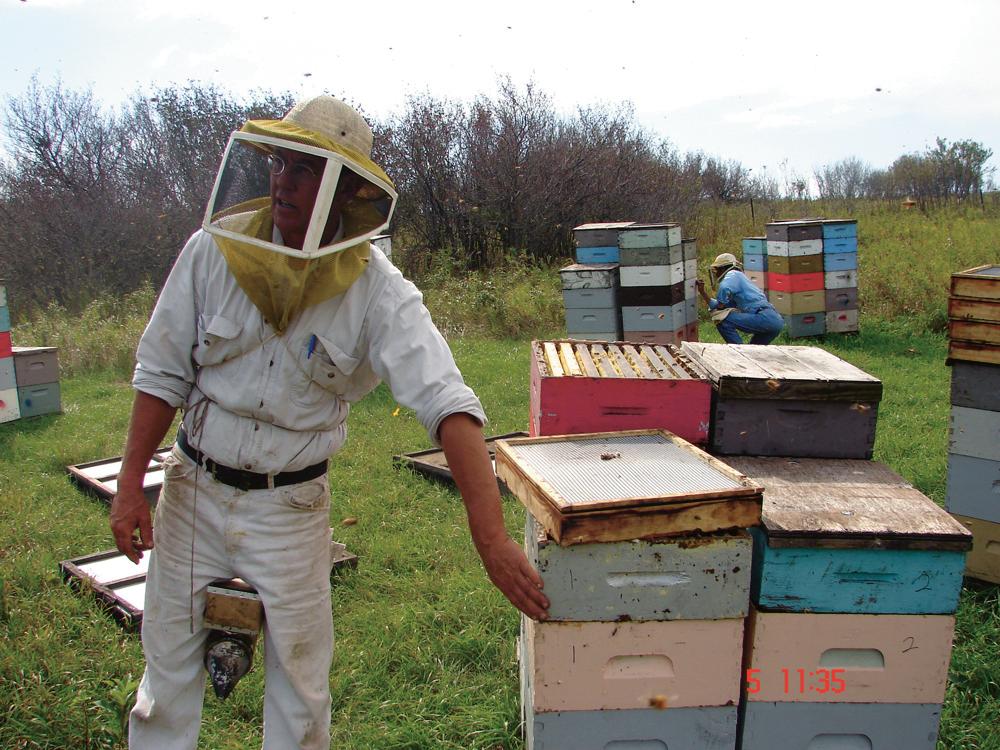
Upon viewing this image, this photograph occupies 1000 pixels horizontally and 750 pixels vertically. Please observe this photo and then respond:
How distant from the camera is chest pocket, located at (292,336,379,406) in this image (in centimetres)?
177

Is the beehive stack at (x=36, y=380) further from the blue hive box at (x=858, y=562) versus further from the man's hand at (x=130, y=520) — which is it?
the blue hive box at (x=858, y=562)

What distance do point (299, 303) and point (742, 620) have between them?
1.23 meters

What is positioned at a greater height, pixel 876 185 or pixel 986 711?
pixel 876 185

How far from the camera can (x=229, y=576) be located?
1.86m

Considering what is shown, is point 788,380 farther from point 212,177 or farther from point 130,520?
point 212,177

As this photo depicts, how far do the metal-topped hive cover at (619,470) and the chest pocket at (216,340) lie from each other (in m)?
0.74

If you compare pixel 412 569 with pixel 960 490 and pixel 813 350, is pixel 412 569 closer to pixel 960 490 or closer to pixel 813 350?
pixel 813 350

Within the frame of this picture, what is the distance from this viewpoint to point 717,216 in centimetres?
1666

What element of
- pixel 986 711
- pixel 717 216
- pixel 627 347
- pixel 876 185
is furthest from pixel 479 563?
pixel 876 185

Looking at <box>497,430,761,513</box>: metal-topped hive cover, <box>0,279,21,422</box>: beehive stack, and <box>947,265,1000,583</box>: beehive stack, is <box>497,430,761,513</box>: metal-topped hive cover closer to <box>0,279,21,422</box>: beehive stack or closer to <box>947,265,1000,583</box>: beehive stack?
<box>947,265,1000,583</box>: beehive stack

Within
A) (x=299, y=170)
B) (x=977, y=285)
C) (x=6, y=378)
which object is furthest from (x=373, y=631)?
(x=6, y=378)

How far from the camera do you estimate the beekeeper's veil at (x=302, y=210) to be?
1662mm

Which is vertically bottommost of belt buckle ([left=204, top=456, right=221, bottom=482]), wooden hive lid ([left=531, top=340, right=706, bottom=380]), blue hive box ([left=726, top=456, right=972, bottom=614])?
blue hive box ([left=726, top=456, right=972, bottom=614])
